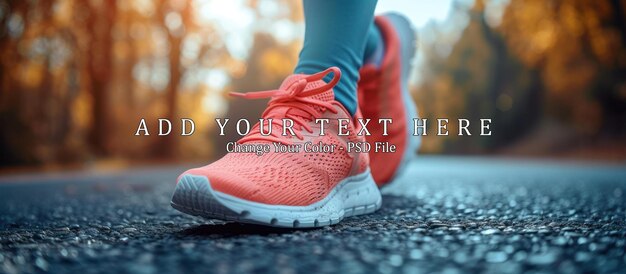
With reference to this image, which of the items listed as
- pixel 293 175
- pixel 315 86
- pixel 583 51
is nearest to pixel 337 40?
pixel 315 86

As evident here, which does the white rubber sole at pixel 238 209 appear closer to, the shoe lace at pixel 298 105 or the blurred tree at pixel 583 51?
the shoe lace at pixel 298 105

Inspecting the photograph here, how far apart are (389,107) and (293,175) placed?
2.63ft

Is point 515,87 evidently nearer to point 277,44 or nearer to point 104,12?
point 277,44

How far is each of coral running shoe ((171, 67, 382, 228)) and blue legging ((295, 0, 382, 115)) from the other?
0.23 ft

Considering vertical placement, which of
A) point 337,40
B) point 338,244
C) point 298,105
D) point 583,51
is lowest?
point 338,244

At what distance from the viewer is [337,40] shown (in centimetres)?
133

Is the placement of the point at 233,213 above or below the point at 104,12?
below

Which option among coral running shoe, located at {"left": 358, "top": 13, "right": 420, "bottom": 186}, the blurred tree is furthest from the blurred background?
coral running shoe, located at {"left": 358, "top": 13, "right": 420, "bottom": 186}

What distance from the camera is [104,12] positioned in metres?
9.91

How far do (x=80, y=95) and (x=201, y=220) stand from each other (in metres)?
14.8

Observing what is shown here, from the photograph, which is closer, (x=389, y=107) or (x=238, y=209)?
(x=238, y=209)

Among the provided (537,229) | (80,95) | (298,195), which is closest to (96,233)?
(298,195)

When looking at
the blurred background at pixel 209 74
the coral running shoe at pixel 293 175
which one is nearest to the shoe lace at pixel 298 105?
the coral running shoe at pixel 293 175

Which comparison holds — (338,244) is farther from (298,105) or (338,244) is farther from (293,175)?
(298,105)
